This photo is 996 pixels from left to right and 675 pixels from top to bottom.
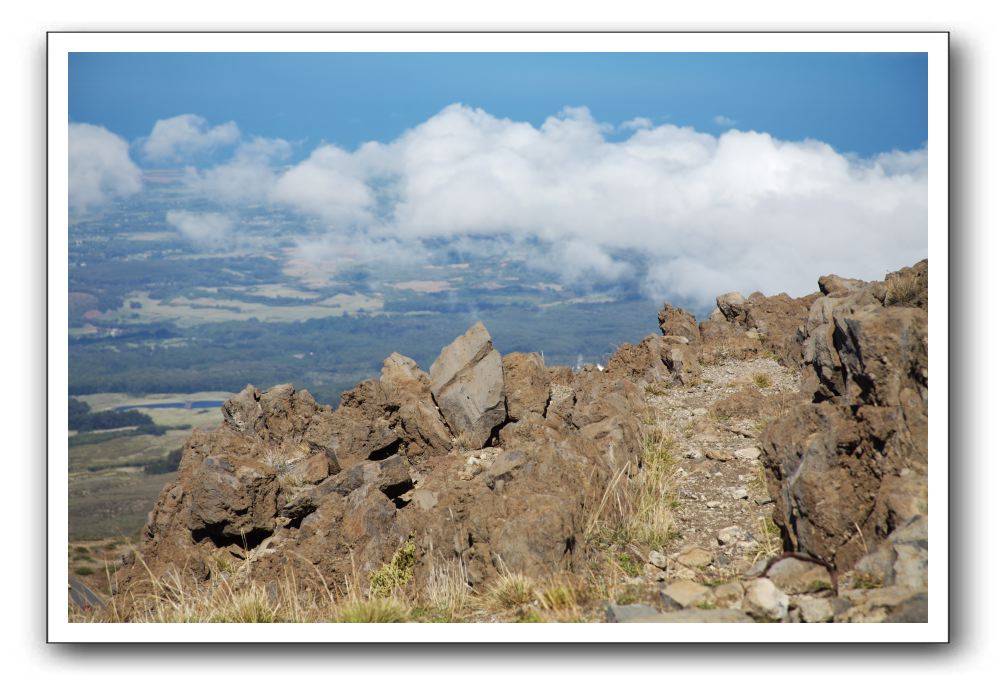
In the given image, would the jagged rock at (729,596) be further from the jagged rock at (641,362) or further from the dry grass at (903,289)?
the jagged rock at (641,362)

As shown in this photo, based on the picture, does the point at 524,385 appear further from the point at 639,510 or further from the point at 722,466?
the point at 639,510

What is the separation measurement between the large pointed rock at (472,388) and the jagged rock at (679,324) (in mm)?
6591

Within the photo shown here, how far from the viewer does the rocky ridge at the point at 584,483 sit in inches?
289

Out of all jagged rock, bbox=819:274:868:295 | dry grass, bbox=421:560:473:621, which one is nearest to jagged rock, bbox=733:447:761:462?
dry grass, bbox=421:560:473:621

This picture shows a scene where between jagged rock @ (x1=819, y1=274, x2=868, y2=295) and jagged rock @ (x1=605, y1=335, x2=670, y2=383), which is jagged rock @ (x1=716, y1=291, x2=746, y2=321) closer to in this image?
jagged rock @ (x1=819, y1=274, x2=868, y2=295)

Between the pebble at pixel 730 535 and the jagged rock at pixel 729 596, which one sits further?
the pebble at pixel 730 535

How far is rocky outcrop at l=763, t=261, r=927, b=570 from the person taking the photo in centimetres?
739

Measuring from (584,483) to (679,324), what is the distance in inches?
415

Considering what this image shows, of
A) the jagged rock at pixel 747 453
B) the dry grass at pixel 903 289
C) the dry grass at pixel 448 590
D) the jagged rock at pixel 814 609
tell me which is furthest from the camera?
the jagged rock at pixel 747 453

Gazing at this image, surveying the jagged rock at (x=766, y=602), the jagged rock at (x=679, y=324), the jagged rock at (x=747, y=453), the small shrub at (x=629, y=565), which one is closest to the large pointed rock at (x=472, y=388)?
the jagged rock at (x=747, y=453)

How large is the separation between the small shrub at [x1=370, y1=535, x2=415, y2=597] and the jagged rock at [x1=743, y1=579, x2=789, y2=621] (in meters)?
3.20
